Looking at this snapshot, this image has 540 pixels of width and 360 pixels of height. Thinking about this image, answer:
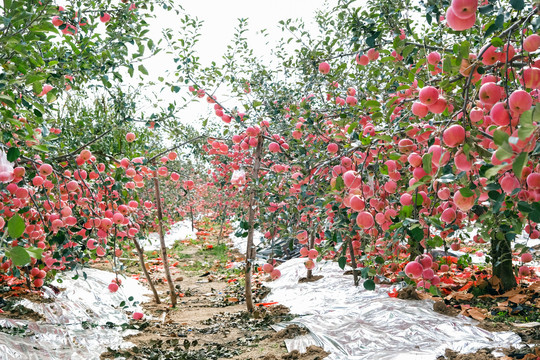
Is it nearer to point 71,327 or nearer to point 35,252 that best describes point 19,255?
point 35,252

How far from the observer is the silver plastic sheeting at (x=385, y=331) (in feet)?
10.9

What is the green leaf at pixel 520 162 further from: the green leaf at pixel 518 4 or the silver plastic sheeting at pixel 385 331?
the silver plastic sheeting at pixel 385 331

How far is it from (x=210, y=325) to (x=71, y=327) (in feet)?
6.22

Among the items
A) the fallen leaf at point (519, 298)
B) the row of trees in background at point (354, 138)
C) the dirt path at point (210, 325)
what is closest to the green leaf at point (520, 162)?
the row of trees in background at point (354, 138)

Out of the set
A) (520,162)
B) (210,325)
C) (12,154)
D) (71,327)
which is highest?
(12,154)

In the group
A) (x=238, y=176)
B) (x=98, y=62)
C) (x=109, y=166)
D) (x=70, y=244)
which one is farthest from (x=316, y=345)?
(x=98, y=62)

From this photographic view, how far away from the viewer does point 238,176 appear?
4711mm

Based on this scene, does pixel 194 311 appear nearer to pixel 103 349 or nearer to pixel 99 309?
pixel 99 309

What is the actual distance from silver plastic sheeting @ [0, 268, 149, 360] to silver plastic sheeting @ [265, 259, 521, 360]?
211 centimetres

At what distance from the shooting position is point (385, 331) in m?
3.78

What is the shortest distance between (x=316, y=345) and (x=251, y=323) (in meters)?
1.64

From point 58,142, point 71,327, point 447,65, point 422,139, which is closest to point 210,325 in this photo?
point 71,327

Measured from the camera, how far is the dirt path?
382 cm

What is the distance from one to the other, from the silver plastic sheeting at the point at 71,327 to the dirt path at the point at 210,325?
31 cm
